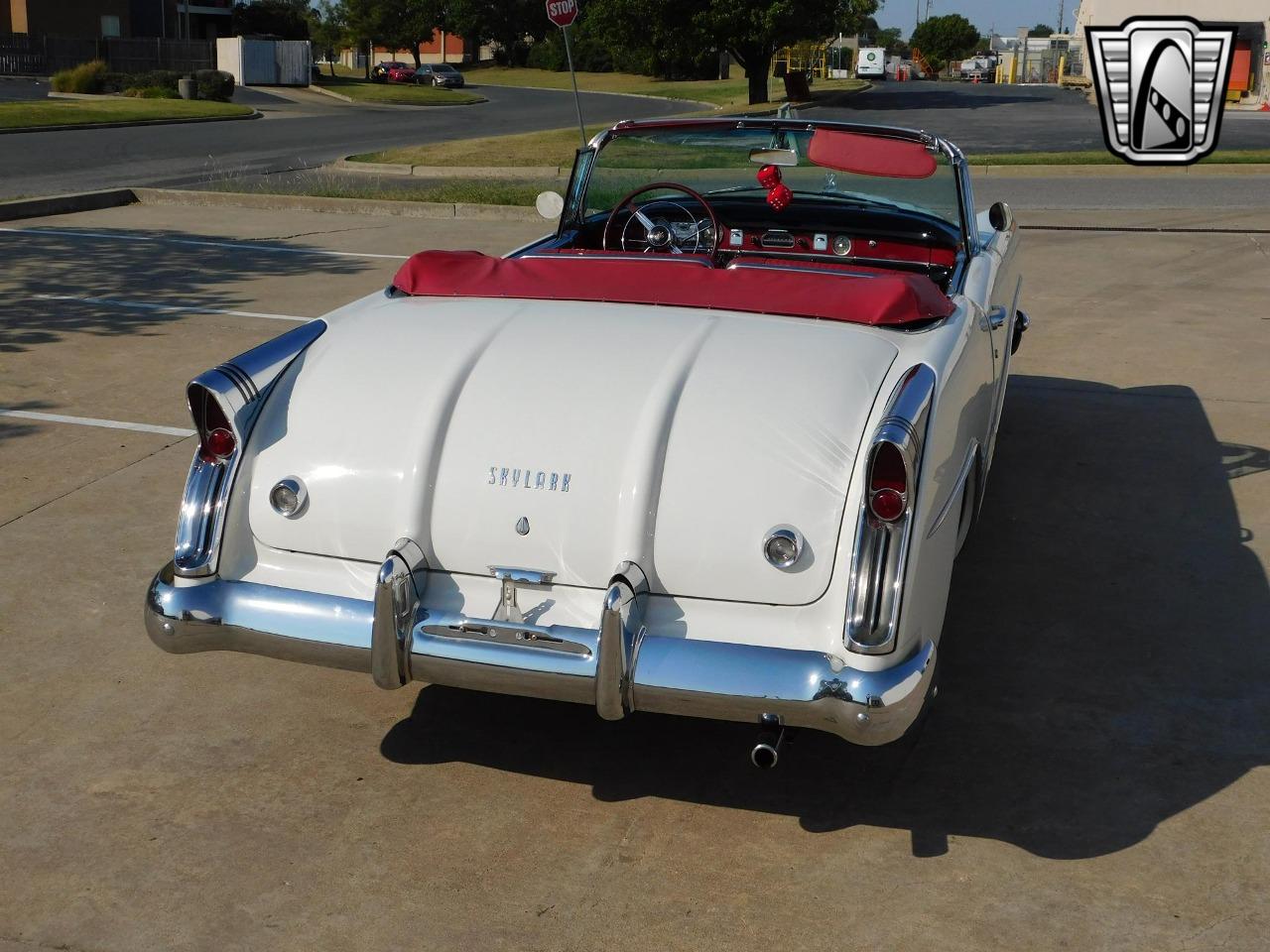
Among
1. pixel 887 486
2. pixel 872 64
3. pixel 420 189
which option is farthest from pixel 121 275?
pixel 872 64

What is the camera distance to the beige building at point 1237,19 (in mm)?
42219

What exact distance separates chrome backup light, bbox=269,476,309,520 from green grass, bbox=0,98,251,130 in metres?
26.8

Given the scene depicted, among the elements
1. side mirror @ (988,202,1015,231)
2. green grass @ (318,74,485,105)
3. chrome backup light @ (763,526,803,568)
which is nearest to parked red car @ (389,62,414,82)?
green grass @ (318,74,485,105)

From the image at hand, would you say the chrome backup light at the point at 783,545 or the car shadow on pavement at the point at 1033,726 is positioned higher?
the chrome backup light at the point at 783,545

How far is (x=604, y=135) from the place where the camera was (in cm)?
545

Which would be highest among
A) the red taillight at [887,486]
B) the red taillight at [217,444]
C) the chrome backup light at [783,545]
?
the red taillight at [887,486]

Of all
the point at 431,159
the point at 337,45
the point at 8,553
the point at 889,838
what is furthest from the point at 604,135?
the point at 337,45

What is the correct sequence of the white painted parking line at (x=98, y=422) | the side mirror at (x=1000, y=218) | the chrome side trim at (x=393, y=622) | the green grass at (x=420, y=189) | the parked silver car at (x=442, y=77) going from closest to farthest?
the chrome side trim at (x=393, y=622)
the side mirror at (x=1000, y=218)
the white painted parking line at (x=98, y=422)
the green grass at (x=420, y=189)
the parked silver car at (x=442, y=77)

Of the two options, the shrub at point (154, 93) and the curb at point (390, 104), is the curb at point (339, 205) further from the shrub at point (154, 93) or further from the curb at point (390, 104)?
the curb at point (390, 104)

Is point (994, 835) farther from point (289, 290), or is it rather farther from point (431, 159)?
point (431, 159)

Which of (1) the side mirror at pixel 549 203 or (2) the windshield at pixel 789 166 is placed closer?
(2) the windshield at pixel 789 166

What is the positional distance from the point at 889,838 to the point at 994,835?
Result: 247mm

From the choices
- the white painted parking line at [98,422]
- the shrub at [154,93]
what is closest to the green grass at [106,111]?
the shrub at [154,93]

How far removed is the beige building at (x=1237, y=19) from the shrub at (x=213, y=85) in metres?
26.6
